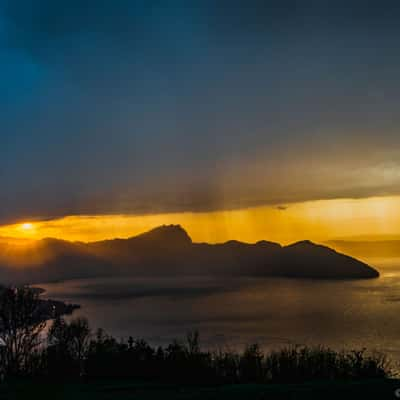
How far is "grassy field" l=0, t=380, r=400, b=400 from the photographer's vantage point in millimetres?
16312

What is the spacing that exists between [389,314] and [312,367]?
81130mm

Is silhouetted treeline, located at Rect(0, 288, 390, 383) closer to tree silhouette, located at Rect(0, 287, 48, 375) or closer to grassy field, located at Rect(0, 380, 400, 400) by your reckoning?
grassy field, located at Rect(0, 380, 400, 400)

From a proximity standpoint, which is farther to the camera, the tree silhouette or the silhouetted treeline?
the tree silhouette

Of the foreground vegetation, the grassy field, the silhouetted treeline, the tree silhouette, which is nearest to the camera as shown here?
the grassy field

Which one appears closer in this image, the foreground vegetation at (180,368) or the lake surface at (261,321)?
the foreground vegetation at (180,368)

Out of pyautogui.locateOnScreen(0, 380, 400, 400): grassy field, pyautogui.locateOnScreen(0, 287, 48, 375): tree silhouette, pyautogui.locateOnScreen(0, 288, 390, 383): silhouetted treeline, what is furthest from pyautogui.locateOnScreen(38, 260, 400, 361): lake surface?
pyautogui.locateOnScreen(0, 380, 400, 400): grassy field

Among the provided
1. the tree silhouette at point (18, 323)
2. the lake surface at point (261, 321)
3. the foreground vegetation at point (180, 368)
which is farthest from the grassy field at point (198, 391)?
the lake surface at point (261, 321)

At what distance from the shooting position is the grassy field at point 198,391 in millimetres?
16312

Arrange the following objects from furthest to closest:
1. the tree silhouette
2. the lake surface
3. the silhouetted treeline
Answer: the lake surface, the tree silhouette, the silhouetted treeline

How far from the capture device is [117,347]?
30.1m

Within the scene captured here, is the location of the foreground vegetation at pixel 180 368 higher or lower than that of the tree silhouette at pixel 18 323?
lower

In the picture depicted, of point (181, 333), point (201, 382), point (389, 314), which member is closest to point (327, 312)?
point (389, 314)

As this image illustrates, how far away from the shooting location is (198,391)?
19.3 metres

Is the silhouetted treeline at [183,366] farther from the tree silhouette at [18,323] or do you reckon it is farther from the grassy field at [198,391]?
the tree silhouette at [18,323]
